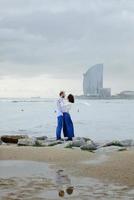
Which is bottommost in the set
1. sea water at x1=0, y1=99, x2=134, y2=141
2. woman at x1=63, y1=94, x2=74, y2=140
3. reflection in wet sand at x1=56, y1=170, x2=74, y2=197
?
sea water at x1=0, y1=99, x2=134, y2=141

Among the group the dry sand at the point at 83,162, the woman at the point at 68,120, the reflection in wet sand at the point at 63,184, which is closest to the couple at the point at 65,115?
the woman at the point at 68,120

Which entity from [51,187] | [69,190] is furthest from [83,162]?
[69,190]

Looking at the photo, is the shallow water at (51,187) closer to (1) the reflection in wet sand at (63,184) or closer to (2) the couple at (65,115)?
(1) the reflection in wet sand at (63,184)

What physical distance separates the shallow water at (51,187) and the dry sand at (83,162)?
0.47 metres

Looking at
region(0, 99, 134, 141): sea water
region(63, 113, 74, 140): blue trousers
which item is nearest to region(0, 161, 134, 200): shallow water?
region(63, 113, 74, 140): blue trousers

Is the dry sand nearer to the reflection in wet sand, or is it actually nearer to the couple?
the reflection in wet sand

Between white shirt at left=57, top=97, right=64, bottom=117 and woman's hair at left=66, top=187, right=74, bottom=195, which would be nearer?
woman's hair at left=66, top=187, right=74, bottom=195

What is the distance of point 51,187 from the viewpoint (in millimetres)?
8375

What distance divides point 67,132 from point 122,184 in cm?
1089

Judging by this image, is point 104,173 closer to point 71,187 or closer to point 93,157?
point 71,187

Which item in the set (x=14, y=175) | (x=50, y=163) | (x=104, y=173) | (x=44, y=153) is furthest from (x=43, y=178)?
(x=44, y=153)

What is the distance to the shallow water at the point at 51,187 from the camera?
25.1 ft

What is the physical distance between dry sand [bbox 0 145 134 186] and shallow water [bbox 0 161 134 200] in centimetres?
47

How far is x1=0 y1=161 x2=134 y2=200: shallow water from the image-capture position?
25.1 feet
